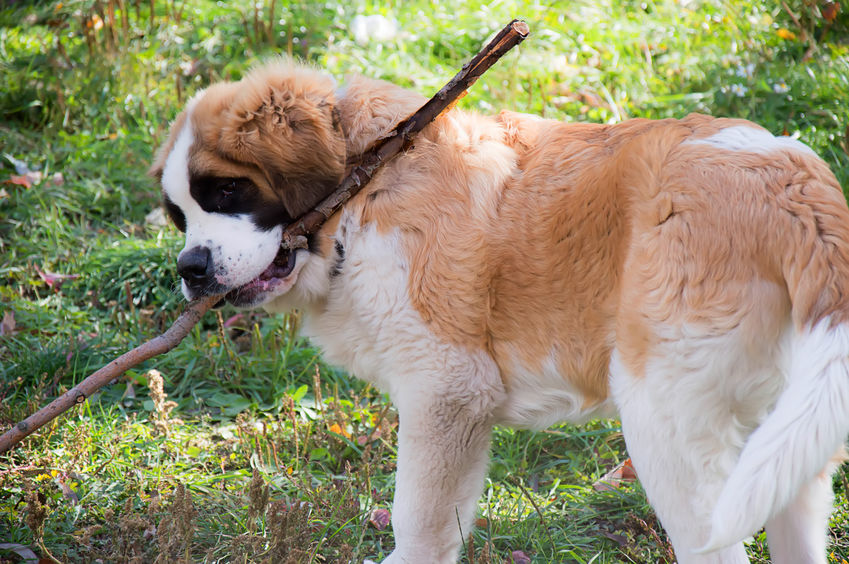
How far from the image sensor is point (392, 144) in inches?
113

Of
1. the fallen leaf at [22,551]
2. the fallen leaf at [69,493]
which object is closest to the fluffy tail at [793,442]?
the fallen leaf at [22,551]

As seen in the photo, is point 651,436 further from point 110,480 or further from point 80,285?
point 80,285

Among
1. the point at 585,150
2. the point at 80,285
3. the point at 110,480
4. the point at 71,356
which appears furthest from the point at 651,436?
the point at 80,285

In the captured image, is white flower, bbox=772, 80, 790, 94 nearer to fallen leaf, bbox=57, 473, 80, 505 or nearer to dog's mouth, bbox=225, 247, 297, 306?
dog's mouth, bbox=225, 247, 297, 306

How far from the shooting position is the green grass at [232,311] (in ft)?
10.6

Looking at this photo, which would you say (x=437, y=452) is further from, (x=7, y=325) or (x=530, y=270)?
(x=7, y=325)

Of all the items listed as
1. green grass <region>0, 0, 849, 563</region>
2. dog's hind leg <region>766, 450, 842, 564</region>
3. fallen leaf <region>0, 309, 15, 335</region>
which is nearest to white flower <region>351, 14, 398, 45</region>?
green grass <region>0, 0, 849, 563</region>

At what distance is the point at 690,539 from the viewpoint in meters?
2.30

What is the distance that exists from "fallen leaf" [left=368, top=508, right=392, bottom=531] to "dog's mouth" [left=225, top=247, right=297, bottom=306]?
1.05 meters

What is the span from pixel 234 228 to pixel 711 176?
1.51m

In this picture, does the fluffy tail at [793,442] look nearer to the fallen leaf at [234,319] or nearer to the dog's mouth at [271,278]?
the dog's mouth at [271,278]

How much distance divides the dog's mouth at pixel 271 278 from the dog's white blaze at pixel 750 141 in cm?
138

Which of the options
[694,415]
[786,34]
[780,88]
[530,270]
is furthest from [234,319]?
[786,34]

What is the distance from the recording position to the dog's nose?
2787mm
